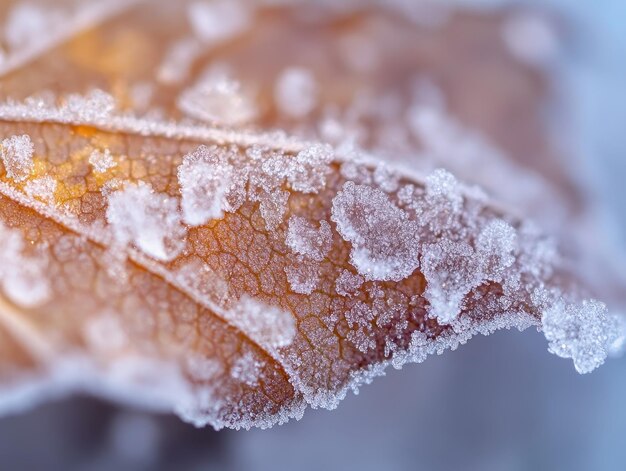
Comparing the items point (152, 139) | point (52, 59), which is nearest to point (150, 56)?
point (52, 59)

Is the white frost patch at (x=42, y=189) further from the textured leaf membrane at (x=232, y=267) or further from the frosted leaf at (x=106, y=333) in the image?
the frosted leaf at (x=106, y=333)

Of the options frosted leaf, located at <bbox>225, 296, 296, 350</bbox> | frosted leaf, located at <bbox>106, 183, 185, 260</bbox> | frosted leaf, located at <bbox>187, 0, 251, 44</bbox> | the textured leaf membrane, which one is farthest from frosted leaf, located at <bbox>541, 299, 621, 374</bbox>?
frosted leaf, located at <bbox>187, 0, 251, 44</bbox>

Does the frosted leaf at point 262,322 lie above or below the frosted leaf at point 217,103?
below

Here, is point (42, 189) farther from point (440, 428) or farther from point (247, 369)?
point (440, 428)

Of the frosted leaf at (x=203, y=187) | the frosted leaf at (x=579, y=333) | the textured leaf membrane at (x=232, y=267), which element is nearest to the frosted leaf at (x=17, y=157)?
the textured leaf membrane at (x=232, y=267)

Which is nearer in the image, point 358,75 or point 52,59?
point 52,59

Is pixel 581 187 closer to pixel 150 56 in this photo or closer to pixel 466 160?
pixel 466 160

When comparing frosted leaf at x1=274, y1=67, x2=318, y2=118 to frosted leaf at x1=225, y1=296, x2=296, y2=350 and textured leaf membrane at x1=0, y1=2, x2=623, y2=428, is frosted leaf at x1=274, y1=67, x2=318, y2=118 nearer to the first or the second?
textured leaf membrane at x1=0, y1=2, x2=623, y2=428

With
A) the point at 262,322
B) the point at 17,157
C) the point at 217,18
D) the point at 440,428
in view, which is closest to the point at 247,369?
the point at 262,322
